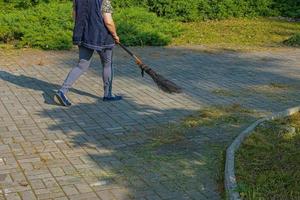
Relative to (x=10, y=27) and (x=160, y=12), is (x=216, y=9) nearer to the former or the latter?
(x=160, y=12)

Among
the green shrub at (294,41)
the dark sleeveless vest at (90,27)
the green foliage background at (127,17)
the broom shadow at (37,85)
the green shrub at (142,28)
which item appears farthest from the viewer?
the green shrub at (294,41)

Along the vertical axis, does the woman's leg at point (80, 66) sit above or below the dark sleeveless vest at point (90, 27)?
below

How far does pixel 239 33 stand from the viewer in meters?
14.7

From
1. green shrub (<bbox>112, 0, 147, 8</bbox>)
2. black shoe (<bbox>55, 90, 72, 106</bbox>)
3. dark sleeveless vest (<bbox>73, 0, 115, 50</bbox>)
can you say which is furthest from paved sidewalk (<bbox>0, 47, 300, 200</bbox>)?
green shrub (<bbox>112, 0, 147, 8</bbox>)

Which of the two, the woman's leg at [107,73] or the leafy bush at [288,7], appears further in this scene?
the leafy bush at [288,7]

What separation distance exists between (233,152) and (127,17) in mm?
8782

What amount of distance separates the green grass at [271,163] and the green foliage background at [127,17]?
20.7 ft

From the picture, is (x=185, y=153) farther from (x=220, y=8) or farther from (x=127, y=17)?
(x=220, y=8)

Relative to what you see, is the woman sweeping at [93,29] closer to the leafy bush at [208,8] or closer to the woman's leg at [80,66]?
the woman's leg at [80,66]

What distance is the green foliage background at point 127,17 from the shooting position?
11.7m

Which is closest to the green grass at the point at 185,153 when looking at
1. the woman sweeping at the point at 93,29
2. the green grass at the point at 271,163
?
the green grass at the point at 271,163

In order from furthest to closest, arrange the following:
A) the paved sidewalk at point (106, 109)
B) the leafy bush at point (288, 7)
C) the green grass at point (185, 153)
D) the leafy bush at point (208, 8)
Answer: the leafy bush at point (288, 7), the leafy bush at point (208, 8), the green grass at point (185, 153), the paved sidewalk at point (106, 109)

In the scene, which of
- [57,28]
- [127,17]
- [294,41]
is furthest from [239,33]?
[57,28]

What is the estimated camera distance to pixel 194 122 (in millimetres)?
6609
